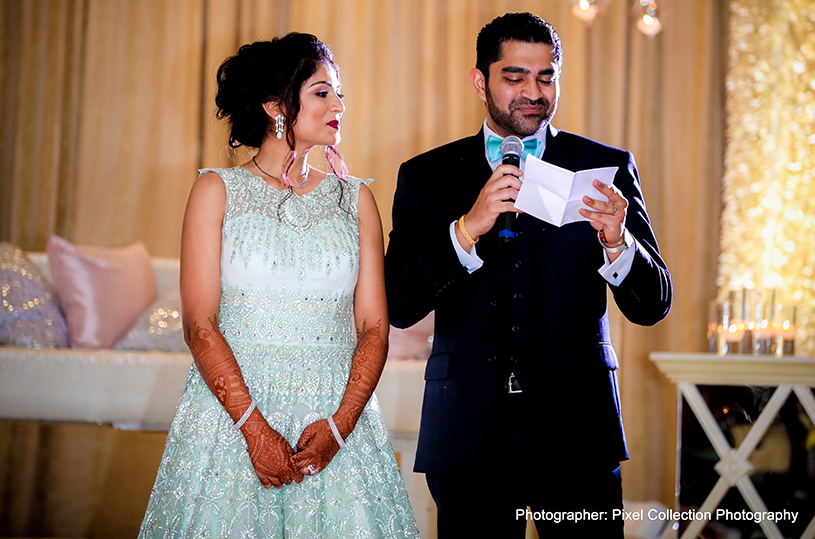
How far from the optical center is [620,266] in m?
1.69

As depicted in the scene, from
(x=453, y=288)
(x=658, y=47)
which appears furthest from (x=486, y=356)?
(x=658, y=47)

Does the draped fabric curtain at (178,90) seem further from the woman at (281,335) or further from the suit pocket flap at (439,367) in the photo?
the suit pocket flap at (439,367)

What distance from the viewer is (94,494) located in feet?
12.9

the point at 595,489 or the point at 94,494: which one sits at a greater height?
the point at 595,489

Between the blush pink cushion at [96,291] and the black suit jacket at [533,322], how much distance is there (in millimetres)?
2010

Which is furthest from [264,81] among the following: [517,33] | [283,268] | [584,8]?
[584,8]

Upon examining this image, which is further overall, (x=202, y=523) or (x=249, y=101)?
(x=249, y=101)

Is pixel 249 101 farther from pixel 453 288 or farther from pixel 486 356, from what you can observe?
pixel 486 356

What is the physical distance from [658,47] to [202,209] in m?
3.13

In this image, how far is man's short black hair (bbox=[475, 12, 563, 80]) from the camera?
1.89 metres

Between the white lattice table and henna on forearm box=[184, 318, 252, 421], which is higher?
henna on forearm box=[184, 318, 252, 421]

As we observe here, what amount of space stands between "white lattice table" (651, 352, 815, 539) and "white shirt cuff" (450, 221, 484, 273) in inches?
61.6

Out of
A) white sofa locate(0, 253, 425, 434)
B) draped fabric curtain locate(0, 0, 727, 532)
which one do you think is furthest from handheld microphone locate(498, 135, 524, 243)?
draped fabric curtain locate(0, 0, 727, 532)

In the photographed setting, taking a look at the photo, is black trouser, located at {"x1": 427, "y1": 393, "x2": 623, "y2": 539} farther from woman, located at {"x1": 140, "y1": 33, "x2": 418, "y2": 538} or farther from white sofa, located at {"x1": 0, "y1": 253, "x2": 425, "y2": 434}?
white sofa, located at {"x1": 0, "y1": 253, "x2": 425, "y2": 434}
